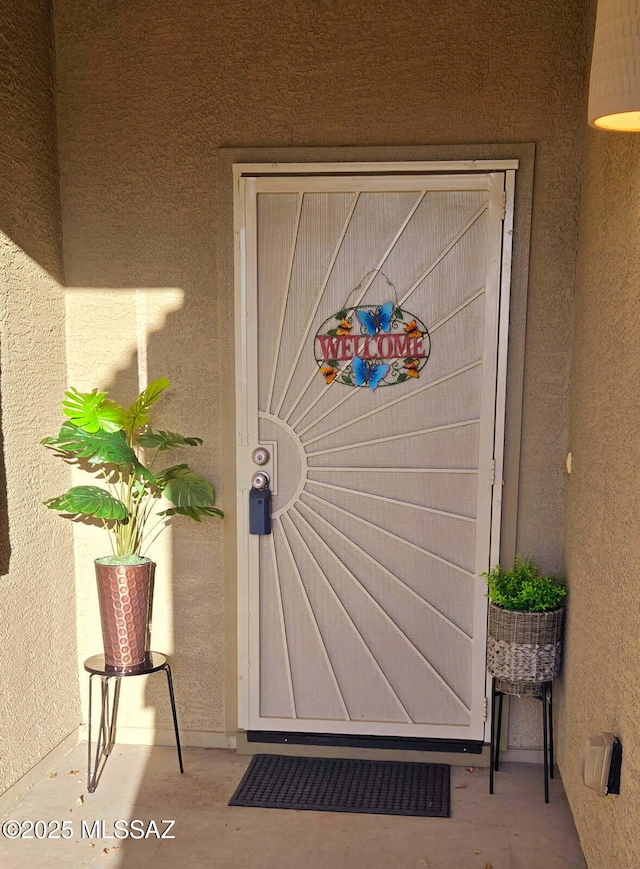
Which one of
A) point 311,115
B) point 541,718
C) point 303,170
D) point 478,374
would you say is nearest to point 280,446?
point 478,374

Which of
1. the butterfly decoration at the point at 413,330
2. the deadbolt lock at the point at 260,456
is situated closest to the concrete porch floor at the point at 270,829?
the deadbolt lock at the point at 260,456

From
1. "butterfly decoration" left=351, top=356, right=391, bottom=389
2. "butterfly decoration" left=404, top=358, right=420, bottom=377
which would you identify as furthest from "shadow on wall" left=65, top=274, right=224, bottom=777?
"butterfly decoration" left=404, top=358, right=420, bottom=377

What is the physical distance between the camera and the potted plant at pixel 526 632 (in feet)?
9.96

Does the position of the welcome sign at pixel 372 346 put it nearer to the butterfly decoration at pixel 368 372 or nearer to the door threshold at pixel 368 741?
the butterfly decoration at pixel 368 372

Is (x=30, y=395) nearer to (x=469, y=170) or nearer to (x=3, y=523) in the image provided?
(x=3, y=523)

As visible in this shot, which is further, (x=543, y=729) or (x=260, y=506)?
(x=260, y=506)

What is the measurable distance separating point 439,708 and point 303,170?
7.35 feet

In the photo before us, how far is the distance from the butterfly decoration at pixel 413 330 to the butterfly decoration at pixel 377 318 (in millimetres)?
79

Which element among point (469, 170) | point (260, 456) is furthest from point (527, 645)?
point (469, 170)

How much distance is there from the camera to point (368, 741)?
11.3 feet

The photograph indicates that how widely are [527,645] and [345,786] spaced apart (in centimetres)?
91

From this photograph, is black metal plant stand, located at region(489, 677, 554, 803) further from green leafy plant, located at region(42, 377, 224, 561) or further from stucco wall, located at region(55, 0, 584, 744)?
green leafy plant, located at region(42, 377, 224, 561)

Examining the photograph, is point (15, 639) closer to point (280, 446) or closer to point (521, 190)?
point (280, 446)

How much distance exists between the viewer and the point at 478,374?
10.7ft
